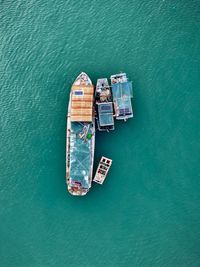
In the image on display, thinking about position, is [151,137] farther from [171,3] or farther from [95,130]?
[171,3]

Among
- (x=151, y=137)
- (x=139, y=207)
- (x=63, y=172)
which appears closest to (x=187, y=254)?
(x=139, y=207)

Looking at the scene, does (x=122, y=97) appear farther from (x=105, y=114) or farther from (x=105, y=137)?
(x=105, y=137)

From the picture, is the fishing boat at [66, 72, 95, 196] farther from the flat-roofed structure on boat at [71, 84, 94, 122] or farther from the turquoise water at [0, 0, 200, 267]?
the turquoise water at [0, 0, 200, 267]

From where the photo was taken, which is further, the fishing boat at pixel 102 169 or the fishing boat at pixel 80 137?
the fishing boat at pixel 102 169

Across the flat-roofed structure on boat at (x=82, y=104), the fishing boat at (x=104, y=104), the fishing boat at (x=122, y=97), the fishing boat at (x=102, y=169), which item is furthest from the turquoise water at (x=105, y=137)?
the flat-roofed structure on boat at (x=82, y=104)

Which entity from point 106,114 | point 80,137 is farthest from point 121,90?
point 80,137

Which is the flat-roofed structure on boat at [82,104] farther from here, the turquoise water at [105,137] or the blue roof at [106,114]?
the turquoise water at [105,137]
